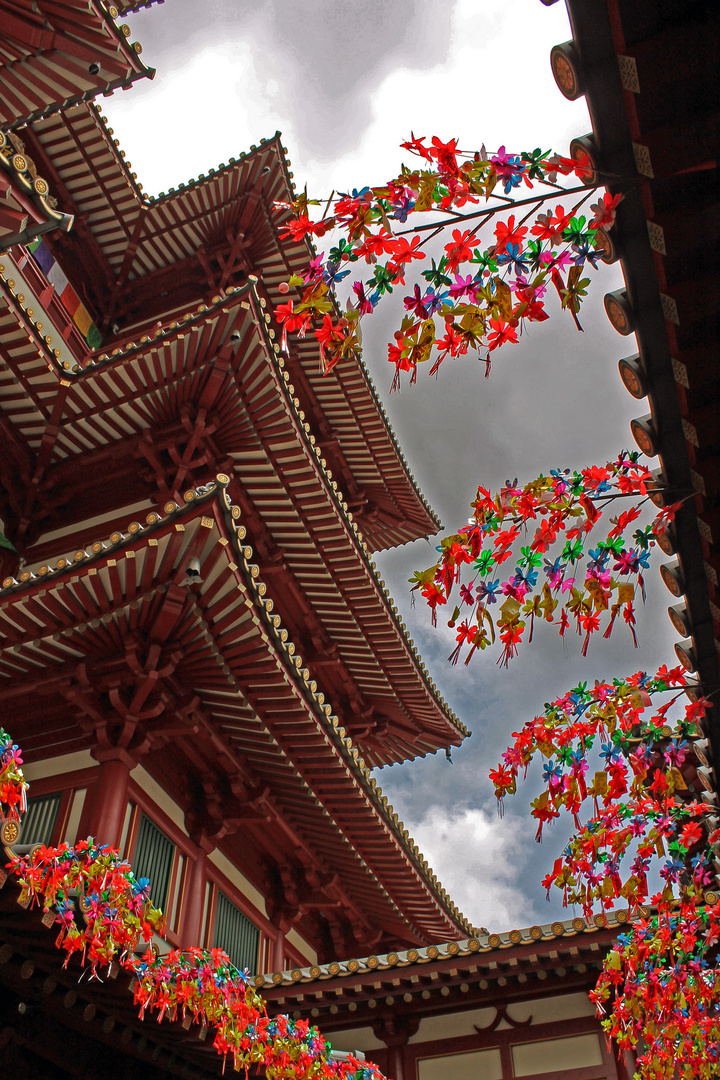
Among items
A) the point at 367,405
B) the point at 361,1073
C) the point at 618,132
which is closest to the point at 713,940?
the point at 361,1073

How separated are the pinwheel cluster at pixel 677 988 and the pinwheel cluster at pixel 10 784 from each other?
4908 mm

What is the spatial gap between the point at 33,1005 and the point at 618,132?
23.3 feet

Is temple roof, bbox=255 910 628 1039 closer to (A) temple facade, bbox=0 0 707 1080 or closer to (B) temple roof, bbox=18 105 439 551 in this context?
(A) temple facade, bbox=0 0 707 1080

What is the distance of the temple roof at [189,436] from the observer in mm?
11523

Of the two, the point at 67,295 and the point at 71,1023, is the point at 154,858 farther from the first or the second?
the point at 67,295

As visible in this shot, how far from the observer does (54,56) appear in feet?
23.8

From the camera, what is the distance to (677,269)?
357 centimetres

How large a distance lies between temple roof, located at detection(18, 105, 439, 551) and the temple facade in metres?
0.05

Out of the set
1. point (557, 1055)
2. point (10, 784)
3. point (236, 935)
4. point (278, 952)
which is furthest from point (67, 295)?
point (557, 1055)

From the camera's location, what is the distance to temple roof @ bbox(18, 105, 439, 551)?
50.5ft

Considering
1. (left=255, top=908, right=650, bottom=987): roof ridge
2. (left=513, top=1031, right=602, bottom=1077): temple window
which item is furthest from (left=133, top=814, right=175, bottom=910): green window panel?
(left=513, top=1031, right=602, bottom=1077): temple window

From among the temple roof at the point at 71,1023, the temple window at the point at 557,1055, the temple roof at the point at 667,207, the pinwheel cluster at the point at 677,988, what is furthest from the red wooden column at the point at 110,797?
the temple roof at the point at 667,207

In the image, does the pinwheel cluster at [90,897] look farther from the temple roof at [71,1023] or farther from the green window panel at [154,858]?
the green window panel at [154,858]

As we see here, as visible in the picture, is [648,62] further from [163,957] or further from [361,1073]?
[361,1073]
